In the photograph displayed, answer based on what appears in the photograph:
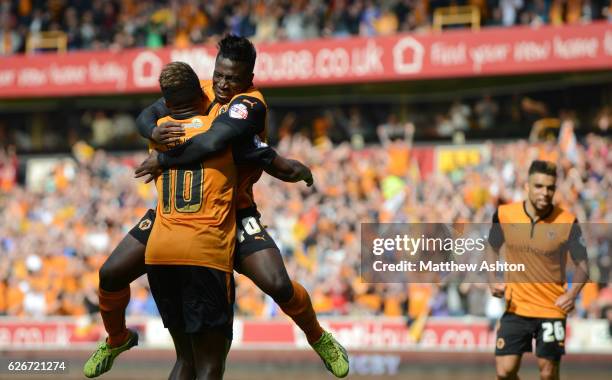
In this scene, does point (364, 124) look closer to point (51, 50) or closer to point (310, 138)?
point (310, 138)

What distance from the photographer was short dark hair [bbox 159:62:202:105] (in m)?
6.70

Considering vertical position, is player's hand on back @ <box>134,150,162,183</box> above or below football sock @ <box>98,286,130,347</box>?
above

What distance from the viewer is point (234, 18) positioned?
22703 millimetres

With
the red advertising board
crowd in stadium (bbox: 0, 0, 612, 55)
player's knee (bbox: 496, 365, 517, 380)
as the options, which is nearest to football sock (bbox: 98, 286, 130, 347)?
player's knee (bbox: 496, 365, 517, 380)

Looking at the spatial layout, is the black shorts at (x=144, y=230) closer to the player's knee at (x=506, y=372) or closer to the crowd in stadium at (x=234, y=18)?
the player's knee at (x=506, y=372)

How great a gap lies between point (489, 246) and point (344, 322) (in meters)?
6.07

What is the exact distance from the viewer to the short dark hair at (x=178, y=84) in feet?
22.0

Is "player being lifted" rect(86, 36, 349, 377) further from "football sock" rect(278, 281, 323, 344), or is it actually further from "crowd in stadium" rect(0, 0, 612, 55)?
"crowd in stadium" rect(0, 0, 612, 55)

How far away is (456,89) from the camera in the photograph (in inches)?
878

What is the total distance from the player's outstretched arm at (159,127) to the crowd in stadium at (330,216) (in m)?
8.68

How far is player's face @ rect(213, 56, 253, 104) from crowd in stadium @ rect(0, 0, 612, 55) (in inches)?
555

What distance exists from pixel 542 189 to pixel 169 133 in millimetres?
4001

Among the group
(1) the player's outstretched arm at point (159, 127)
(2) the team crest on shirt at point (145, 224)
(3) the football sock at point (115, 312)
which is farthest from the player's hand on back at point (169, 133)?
(3) the football sock at point (115, 312)

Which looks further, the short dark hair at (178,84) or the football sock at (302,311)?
the football sock at (302,311)
